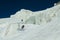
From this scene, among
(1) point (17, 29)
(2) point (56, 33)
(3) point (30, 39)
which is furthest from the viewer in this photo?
(1) point (17, 29)

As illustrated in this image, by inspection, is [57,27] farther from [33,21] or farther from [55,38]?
[33,21]

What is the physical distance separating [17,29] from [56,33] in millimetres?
7352

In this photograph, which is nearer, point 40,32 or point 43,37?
point 43,37

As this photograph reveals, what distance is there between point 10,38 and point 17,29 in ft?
7.60

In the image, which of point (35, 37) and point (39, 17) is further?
point (39, 17)

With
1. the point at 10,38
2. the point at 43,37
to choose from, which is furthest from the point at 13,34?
the point at 43,37

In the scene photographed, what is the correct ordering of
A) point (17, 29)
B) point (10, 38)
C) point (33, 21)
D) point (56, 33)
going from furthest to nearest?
point (33, 21) → point (17, 29) → point (10, 38) → point (56, 33)

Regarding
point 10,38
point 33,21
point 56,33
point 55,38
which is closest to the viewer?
point 55,38

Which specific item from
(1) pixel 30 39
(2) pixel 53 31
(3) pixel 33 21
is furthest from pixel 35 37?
(3) pixel 33 21

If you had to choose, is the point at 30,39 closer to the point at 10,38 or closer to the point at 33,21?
the point at 10,38

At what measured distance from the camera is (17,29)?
2436 centimetres

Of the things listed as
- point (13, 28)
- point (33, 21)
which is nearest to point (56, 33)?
point (13, 28)

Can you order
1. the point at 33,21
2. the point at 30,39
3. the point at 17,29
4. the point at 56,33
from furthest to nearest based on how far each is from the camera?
the point at 33,21 < the point at 17,29 < the point at 30,39 < the point at 56,33

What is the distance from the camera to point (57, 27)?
65.1 ft
